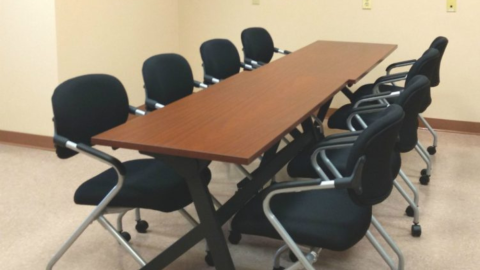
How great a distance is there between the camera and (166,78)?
3.18 meters

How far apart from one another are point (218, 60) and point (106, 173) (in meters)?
1.53

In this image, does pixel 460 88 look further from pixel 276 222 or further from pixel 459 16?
pixel 276 222

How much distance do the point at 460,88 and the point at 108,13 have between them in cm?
321

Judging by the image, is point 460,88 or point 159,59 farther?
point 460,88

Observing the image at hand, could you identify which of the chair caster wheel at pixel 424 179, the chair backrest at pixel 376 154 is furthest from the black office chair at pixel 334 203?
the chair caster wheel at pixel 424 179

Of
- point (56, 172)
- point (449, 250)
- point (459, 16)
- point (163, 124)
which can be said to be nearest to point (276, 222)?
point (163, 124)

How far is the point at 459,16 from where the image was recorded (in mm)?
4805

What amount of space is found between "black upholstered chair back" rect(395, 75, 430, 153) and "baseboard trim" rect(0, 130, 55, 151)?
291 centimetres

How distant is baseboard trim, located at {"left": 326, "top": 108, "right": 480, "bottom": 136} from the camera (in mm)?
4977

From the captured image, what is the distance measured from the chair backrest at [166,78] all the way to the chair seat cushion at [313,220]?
1128 millimetres

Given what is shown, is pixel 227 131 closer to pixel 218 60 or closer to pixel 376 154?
pixel 376 154

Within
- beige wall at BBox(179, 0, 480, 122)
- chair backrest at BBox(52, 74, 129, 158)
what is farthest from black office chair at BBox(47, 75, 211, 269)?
beige wall at BBox(179, 0, 480, 122)

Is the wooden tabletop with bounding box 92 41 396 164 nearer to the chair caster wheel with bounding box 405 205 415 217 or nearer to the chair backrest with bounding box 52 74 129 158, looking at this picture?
the chair backrest with bounding box 52 74 129 158

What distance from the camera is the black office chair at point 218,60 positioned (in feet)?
12.5
